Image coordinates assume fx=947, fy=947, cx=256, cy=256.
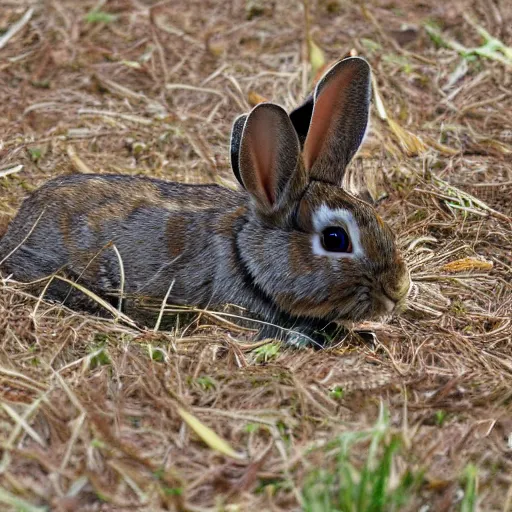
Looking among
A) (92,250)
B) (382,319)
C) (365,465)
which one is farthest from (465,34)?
(365,465)

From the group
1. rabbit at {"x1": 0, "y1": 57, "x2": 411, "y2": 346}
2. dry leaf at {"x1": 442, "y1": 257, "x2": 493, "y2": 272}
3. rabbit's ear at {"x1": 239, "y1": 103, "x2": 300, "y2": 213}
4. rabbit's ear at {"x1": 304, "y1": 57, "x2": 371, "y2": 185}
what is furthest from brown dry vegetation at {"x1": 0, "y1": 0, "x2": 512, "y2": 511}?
rabbit's ear at {"x1": 304, "y1": 57, "x2": 371, "y2": 185}

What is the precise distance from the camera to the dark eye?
484cm

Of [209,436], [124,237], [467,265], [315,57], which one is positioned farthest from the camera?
[315,57]

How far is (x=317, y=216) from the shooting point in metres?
4.91

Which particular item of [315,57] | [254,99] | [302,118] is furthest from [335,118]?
[315,57]

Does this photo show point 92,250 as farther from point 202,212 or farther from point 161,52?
point 161,52

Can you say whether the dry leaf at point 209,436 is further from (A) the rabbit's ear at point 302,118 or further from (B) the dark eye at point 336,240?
(A) the rabbit's ear at point 302,118

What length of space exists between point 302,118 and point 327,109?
7.2 inches

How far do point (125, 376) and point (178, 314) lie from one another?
2.98 ft

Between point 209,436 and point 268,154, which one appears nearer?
point 209,436

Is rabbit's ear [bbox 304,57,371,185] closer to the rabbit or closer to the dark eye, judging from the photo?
the rabbit

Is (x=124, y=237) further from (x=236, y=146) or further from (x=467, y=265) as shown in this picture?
(x=467, y=265)

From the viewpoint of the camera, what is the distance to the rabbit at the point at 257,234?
4855mm

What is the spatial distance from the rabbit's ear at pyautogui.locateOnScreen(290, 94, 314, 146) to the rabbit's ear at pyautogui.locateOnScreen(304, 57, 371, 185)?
0.33ft
